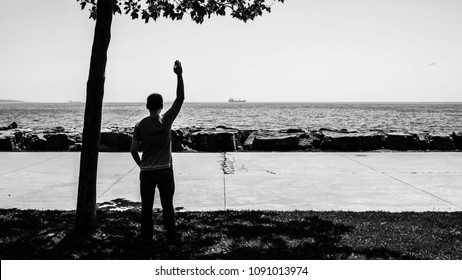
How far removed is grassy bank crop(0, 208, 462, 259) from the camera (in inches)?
183

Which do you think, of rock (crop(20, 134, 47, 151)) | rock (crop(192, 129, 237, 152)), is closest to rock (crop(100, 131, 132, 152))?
rock (crop(20, 134, 47, 151))

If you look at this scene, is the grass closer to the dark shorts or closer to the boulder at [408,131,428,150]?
the dark shorts

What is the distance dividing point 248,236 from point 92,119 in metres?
2.34

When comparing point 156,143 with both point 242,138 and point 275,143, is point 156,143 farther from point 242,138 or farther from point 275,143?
point 242,138

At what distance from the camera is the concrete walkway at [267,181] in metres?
7.22

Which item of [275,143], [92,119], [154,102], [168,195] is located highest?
[154,102]

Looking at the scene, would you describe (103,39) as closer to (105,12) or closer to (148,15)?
(105,12)

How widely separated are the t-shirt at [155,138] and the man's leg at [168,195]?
110 millimetres

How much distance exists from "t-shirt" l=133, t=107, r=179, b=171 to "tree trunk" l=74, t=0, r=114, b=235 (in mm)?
760

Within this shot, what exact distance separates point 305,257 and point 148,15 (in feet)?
16.7

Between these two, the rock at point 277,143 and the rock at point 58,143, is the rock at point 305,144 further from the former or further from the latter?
the rock at point 58,143

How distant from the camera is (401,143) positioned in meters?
14.5

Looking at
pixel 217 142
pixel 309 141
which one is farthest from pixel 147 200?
pixel 309 141

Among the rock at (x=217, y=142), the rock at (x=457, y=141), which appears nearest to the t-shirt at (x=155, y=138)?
the rock at (x=217, y=142)
